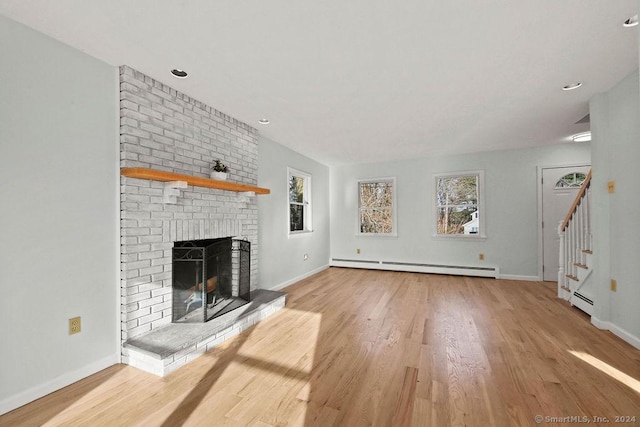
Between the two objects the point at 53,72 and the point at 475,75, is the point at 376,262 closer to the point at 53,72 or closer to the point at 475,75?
the point at 475,75

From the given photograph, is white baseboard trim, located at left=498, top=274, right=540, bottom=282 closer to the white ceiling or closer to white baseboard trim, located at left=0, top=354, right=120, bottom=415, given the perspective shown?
the white ceiling

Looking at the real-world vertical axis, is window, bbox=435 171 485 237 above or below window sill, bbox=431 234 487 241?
above

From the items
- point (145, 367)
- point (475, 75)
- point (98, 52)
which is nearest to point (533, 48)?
point (475, 75)

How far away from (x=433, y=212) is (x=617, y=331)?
3309 millimetres

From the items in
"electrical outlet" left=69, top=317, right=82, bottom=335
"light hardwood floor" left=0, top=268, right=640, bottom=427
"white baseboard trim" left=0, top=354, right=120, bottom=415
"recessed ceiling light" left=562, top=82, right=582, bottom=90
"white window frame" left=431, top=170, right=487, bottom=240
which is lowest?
"light hardwood floor" left=0, top=268, right=640, bottom=427

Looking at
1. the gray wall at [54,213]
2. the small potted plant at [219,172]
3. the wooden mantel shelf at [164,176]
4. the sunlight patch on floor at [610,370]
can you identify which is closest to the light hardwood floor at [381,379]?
the sunlight patch on floor at [610,370]

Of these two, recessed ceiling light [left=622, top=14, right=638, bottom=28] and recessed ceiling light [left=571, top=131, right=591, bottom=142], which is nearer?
recessed ceiling light [left=622, top=14, right=638, bottom=28]

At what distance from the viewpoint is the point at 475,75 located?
2.42 m

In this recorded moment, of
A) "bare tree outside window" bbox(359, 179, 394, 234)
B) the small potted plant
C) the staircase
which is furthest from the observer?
"bare tree outside window" bbox(359, 179, 394, 234)

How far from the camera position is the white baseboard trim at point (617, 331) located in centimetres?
241

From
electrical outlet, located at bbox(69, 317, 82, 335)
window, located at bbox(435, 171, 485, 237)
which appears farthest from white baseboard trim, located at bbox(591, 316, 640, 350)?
electrical outlet, located at bbox(69, 317, 82, 335)

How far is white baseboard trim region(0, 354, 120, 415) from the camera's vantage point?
1.67 metres

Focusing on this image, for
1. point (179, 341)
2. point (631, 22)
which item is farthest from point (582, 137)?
point (179, 341)

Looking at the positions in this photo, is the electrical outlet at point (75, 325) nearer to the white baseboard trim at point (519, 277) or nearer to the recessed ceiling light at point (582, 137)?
the white baseboard trim at point (519, 277)
